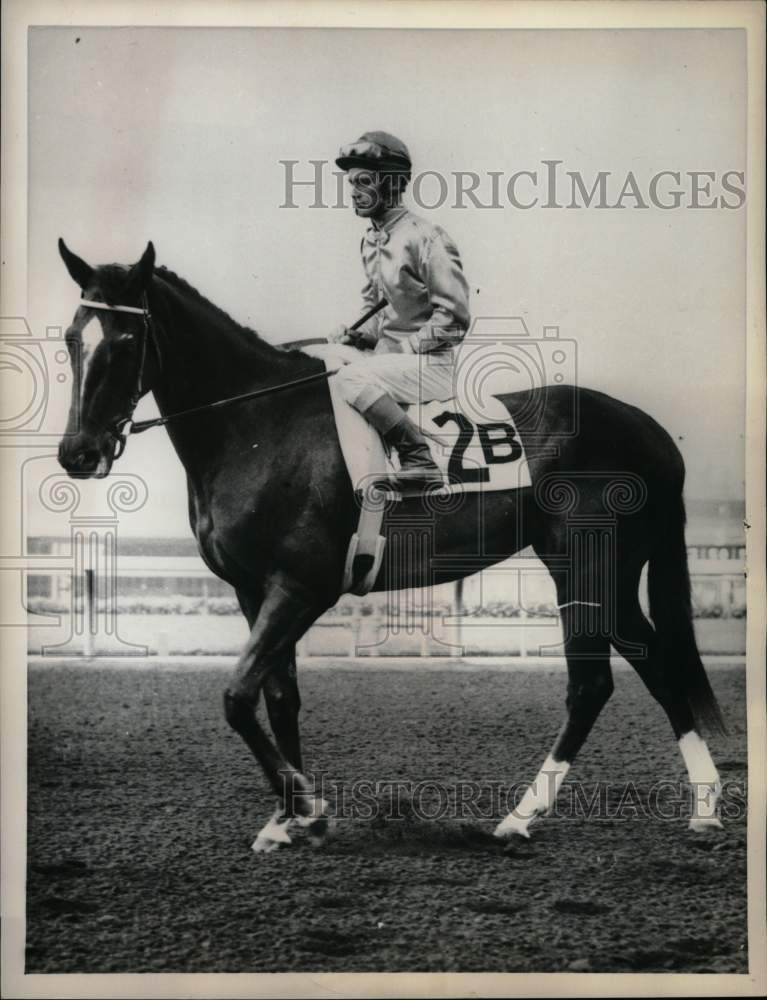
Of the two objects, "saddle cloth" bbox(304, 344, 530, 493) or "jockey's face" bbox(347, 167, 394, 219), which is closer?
"saddle cloth" bbox(304, 344, 530, 493)

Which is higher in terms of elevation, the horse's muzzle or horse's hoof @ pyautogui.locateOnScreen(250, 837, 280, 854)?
the horse's muzzle

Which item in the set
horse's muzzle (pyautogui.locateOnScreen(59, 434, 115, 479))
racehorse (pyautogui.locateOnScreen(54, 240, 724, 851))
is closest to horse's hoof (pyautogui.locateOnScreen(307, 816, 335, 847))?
racehorse (pyautogui.locateOnScreen(54, 240, 724, 851))

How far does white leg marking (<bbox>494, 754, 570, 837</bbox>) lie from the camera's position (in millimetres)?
3299

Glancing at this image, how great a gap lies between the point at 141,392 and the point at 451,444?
108 cm

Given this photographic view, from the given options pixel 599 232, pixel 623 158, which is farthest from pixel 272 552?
pixel 623 158

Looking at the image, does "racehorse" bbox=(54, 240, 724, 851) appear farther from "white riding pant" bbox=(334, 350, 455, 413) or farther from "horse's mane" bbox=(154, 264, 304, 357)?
"white riding pant" bbox=(334, 350, 455, 413)

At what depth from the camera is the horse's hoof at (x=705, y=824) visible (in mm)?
3355

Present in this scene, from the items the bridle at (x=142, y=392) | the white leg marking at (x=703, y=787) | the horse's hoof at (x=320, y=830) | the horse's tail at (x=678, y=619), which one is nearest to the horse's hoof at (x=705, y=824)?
the white leg marking at (x=703, y=787)

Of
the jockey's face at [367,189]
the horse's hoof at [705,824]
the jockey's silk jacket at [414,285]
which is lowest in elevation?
the horse's hoof at [705,824]

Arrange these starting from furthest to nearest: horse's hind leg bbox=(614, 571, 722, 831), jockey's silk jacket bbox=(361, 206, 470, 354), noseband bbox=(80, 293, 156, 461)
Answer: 1. horse's hind leg bbox=(614, 571, 722, 831)
2. jockey's silk jacket bbox=(361, 206, 470, 354)
3. noseband bbox=(80, 293, 156, 461)

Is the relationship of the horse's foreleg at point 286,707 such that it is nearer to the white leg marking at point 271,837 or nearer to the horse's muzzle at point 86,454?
the white leg marking at point 271,837

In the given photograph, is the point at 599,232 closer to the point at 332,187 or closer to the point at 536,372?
the point at 536,372

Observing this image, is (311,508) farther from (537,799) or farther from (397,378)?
(537,799)

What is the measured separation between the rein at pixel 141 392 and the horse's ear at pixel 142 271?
4 centimetres
